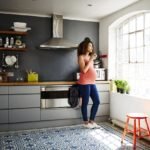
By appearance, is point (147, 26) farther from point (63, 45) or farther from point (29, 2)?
point (29, 2)

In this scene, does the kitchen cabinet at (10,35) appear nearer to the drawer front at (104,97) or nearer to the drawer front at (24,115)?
the drawer front at (24,115)

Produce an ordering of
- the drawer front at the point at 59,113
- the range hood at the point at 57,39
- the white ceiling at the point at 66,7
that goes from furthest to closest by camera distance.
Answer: the range hood at the point at 57,39, the drawer front at the point at 59,113, the white ceiling at the point at 66,7

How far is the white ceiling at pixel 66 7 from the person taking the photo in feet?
12.6

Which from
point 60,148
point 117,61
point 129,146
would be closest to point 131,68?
point 117,61

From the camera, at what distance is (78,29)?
508 cm

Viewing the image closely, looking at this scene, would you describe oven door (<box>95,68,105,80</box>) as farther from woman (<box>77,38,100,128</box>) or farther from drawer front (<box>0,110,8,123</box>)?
drawer front (<box>0,110,8,123</box>)

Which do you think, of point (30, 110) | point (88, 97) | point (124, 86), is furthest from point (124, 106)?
point (30, 110)

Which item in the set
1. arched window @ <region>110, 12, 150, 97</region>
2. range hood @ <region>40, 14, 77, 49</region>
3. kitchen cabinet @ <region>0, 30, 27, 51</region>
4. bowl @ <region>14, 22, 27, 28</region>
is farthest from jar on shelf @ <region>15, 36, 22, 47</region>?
arched window @ <region>110, 12, 150, 97</region>

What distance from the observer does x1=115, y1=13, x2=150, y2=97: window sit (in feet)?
13.0

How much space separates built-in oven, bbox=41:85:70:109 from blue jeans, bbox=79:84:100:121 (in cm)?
33

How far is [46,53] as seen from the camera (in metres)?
4.84

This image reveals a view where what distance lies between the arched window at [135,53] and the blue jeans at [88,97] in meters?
0.72

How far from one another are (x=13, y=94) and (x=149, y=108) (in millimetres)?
2297

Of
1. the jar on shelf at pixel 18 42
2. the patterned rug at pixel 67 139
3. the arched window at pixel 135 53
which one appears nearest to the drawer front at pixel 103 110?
the patterned rug at pixel 67 139
